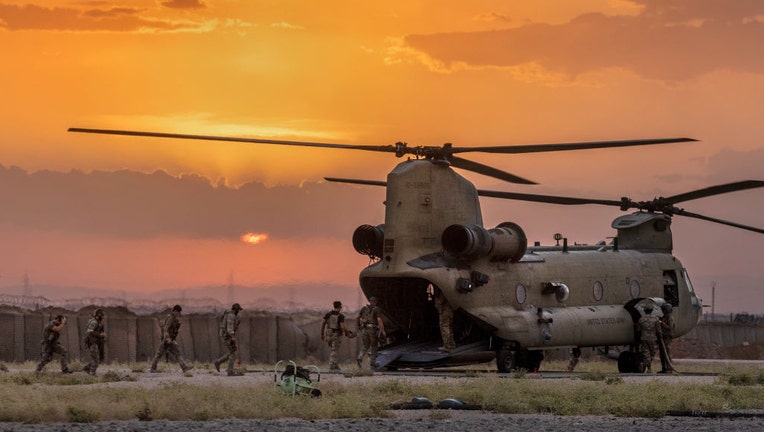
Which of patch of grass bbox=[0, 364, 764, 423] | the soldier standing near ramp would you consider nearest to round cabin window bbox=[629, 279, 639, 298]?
the soldier standing near ramp

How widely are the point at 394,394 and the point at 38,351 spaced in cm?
Result: 1902

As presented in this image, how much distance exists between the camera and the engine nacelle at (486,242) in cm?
3428

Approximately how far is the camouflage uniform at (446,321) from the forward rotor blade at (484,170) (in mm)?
3581

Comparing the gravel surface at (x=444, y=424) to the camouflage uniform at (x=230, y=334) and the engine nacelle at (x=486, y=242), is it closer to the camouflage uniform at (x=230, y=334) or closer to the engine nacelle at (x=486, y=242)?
the camouflage uniform at (x=230, y=334)

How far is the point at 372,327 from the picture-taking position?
115 feet

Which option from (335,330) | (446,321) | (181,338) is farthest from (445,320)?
(181,338)

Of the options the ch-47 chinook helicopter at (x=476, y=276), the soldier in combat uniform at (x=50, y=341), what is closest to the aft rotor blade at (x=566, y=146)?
the ch-47 chinook helicopter at (x=476, y=276)

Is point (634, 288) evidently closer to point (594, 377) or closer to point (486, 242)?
point (486, 242)

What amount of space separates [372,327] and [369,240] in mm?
2564

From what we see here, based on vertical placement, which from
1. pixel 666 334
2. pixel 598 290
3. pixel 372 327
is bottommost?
pixel 666 334

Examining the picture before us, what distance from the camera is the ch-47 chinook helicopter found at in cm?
3447

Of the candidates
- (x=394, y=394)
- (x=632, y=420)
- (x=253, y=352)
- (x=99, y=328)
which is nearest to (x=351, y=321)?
(x=253, y=352)

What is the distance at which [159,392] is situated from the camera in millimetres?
25156

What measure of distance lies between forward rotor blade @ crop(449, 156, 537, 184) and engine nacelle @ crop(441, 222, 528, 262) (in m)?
1.58
